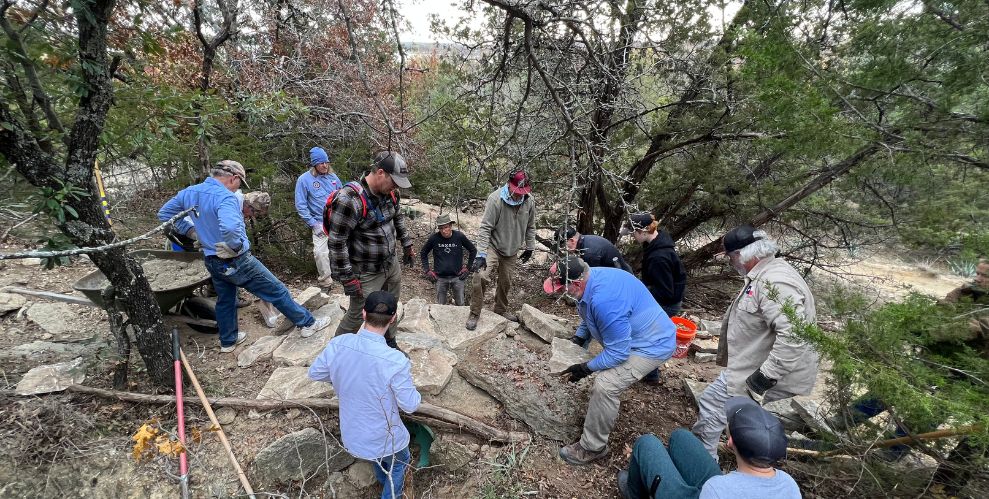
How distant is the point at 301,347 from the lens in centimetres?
422

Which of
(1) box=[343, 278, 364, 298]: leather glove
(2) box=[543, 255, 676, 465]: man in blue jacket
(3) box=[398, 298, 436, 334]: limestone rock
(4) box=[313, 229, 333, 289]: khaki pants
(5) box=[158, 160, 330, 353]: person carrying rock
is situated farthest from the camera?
(4) box=[313, 229, 333, 289]: khaki pants

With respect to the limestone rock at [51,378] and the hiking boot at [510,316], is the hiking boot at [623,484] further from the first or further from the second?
the limestone rock at [51,378]

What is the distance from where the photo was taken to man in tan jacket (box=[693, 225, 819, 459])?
268 cm

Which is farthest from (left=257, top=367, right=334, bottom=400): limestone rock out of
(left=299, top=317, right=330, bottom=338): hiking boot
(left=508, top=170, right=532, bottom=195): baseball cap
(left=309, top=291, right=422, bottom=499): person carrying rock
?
(left=508, top=170, right=532, bottom=195): baseball cap

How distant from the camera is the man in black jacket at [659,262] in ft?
14.3

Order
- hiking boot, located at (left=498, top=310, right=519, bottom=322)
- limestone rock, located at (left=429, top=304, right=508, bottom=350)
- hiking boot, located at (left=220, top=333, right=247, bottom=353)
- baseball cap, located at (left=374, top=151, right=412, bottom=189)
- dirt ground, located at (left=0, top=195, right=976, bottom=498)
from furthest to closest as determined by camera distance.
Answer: hiking boot, located at (left=498, top=310, right=519, bottom=322) → limestone rock, located at (left=429, top=304, right=508, bottom=350) → hiking boot, located at (left=220, top=333, right=247, bottom=353) → baseball cap, located at (left=374, top=151, right=412, bottom=189) → dirt ground, located at (left=0, top=195, right=976, bottom=498)

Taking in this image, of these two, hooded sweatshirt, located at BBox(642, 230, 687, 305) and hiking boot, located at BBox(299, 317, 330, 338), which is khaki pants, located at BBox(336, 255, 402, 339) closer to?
hiking boot, located at BBox(299, 317, 330, 338)

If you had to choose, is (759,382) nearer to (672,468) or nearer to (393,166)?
(672,468)

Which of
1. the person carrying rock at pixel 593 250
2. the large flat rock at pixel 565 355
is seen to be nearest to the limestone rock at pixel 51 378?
the large flat rock at pixel 565 355

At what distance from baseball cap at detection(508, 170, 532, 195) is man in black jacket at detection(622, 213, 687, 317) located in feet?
3.95

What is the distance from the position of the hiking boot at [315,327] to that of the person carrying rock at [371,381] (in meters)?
1.89

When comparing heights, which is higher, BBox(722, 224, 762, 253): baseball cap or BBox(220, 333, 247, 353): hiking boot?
BBox(722, 224, 762, 253): baseball cap

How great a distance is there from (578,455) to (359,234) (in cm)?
252

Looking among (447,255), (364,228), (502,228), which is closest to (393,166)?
(364,228)
